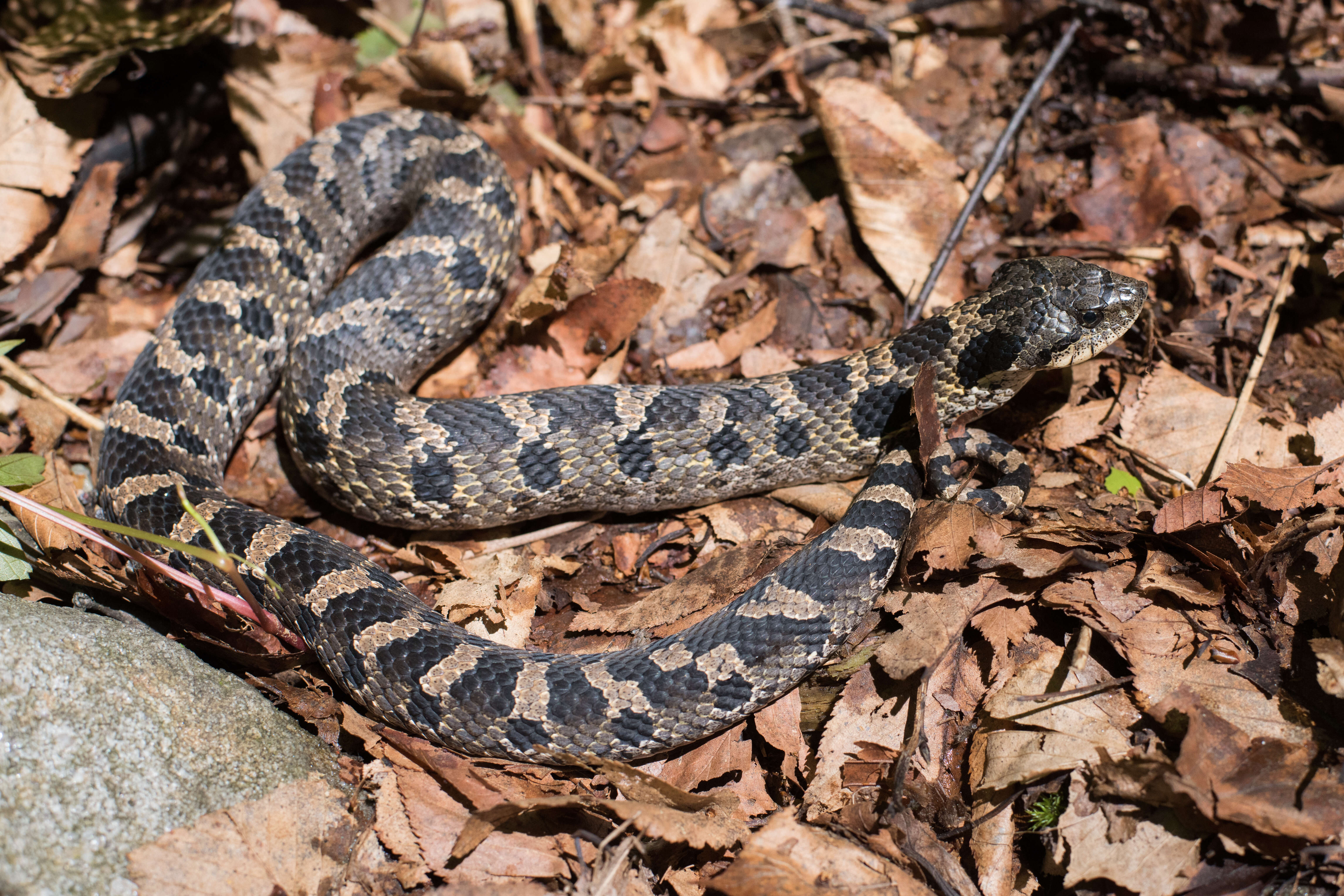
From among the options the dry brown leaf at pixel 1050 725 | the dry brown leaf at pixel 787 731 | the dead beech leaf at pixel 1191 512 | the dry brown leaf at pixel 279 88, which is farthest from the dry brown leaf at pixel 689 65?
the dry brown leaf at pixel 1050 725

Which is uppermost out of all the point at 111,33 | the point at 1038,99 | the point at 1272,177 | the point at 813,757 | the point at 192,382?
the point at 111,33

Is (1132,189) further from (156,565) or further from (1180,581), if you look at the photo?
(156,565)

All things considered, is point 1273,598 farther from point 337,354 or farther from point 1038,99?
point 337,354

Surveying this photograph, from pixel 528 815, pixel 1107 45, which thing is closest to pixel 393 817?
pixel 528 815

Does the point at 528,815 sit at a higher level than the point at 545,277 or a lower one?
lower

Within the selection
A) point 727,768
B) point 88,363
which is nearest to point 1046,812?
point 727,768

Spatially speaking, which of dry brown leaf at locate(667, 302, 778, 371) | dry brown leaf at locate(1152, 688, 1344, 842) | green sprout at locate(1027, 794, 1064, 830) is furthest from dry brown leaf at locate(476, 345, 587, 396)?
dry brown leaf at locate(1152, 688, 1344, 842)

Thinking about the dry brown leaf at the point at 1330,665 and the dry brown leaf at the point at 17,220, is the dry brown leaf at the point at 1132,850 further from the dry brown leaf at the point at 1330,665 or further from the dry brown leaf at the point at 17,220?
the dry brown leaf at the point at 17,220
